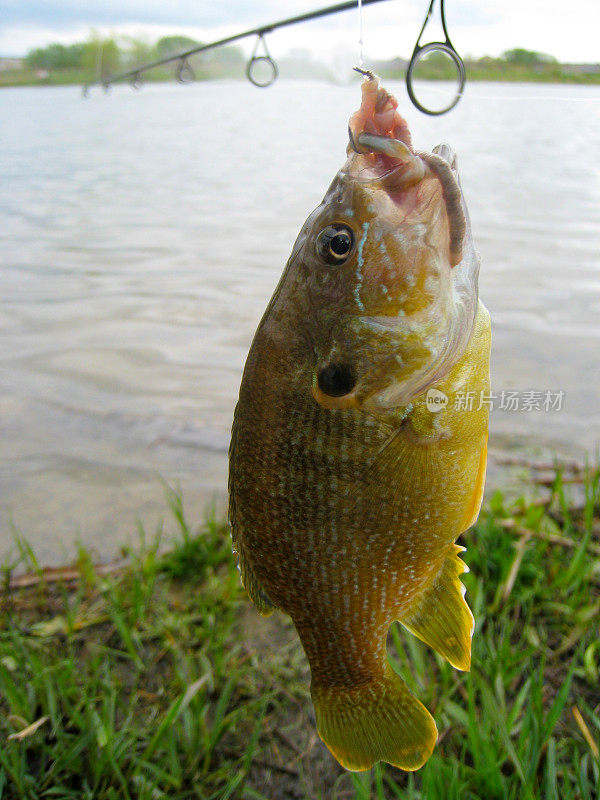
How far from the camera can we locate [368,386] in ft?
4.37

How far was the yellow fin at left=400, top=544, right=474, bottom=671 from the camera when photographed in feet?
4.84

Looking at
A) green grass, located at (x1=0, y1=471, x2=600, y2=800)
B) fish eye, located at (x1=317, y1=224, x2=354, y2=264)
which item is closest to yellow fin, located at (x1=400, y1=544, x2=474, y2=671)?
fish eye, located at (x1=317, y1=224, x2=354, y2=264)

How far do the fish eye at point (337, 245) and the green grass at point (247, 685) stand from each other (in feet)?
5.70

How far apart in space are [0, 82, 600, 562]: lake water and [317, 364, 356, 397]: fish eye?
1081 mm

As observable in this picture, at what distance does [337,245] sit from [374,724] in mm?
1038

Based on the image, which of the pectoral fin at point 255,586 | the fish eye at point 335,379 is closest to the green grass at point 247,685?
the pectoral fin at point 255,586

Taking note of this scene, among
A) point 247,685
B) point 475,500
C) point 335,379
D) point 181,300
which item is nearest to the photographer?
point 335,379

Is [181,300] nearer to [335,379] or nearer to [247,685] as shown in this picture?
[247,685]

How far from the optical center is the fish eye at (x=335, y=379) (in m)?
1.32

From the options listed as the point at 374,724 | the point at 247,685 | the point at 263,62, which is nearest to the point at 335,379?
the point at 374,724

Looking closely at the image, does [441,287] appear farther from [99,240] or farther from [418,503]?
[99,240]

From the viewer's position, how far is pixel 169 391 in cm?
690

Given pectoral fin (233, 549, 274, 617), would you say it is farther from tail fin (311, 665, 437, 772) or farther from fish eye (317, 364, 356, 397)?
fish eye (317, 364, 356, 397)

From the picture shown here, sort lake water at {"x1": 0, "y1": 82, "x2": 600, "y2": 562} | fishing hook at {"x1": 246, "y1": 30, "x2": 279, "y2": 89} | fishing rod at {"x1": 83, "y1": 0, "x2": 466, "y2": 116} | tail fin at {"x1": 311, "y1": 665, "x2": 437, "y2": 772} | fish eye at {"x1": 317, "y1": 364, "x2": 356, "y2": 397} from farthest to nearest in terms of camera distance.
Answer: lake water at {"x1": 0, "y1": 82, "x2": 600, "y2": 562} < fishing hook at {"x1": 246, "y1": 30, "x2": 279, "y2": 89} < fishing rod at {"x1": 83, "y1": 0, "x2": 466, "y2": 116} < tail fin at {"x1": 311, "y1": 665, "x2": 437, "y2": 772} < fish eye at {"x1": 317, "y1": 364, "x2": 356, "y2": 397}
